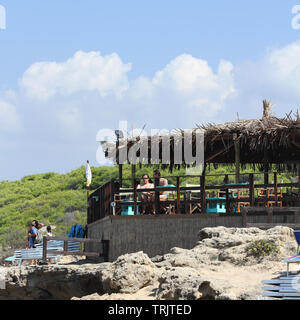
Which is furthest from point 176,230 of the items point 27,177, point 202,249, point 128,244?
point 27,177

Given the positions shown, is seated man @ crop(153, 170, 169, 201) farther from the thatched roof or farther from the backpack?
the backpack

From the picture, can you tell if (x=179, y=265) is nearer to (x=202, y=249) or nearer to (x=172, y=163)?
(x=202, y=249)

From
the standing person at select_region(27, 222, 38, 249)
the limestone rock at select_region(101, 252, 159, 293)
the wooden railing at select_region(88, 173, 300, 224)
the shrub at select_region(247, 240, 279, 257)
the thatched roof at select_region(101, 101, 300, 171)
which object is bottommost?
the limestone rock at select_region(101, 252, 159, 293)

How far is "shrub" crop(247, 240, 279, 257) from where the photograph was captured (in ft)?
41.9

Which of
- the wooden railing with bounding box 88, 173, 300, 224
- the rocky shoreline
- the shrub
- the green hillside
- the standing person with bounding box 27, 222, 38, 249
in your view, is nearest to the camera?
the rocky shoreline

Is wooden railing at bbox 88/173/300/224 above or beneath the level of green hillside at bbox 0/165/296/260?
beneath

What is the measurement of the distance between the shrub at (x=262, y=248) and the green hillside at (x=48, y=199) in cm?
2288

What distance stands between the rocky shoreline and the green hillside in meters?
21.4

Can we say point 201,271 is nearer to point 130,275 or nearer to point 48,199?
point 130,275

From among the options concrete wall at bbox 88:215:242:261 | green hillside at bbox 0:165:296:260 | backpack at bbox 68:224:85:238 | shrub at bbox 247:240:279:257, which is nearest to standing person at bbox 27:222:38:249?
backpack at bbox 68:224:85:238

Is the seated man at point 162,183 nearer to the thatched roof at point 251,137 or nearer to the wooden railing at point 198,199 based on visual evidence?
the wooden railing at point 198,199

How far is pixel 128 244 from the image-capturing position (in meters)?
16.5

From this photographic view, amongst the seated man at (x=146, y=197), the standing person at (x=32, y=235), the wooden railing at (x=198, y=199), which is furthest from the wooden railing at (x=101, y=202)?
the standing person at (x=32, y=235)

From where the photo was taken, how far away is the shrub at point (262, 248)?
41.9ft
